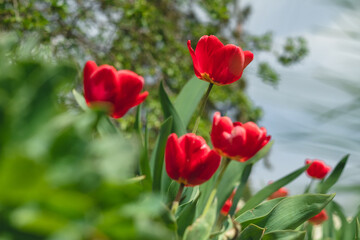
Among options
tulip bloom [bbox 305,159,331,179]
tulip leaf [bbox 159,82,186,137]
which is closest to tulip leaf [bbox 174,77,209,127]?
tulip leaf [bbox 159,82,186,137]

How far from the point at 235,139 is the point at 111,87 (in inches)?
8.2

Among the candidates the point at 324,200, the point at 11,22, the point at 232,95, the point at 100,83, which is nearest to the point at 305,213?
the point at 324,200

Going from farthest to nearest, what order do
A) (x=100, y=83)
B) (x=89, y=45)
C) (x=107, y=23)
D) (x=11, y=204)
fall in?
1. (x=107, y=23)
2. (x=89, y=45)
3. (x=100, y=83)
4. (x=11, y=204)

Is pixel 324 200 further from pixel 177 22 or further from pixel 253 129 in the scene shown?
pixel 177 22

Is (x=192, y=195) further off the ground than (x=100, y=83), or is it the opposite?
(x=100, y=83)

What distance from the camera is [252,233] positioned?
2.15ft

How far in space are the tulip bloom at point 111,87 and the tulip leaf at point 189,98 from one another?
37 centimetres

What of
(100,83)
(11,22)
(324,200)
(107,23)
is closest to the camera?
(100,83)

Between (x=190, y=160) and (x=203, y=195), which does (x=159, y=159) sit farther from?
(x=190, y=160)

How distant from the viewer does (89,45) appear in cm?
352

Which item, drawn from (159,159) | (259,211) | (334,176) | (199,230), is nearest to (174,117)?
(159,159)

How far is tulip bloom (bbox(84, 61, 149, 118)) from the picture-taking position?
1.86 feet

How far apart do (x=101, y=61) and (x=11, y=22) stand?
0.93 meters

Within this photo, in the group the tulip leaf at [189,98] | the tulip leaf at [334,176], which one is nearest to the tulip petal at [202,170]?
the tulip leaf at [189,98]
